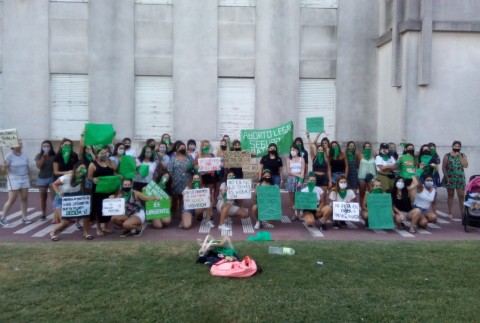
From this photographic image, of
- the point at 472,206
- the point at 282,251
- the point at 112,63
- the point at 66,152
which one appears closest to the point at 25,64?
the point at 112,63

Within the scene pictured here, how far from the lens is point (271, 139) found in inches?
531

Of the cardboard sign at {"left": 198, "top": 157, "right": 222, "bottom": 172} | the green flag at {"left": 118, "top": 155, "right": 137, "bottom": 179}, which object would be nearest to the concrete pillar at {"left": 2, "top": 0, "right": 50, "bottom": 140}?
the green flag at {"left": 118, "top": 155, "right": 137, "bottom": 179}

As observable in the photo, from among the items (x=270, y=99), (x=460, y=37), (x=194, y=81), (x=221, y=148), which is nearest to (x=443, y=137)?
(x=460, y=37)

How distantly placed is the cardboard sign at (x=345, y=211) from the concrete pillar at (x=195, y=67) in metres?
7.36

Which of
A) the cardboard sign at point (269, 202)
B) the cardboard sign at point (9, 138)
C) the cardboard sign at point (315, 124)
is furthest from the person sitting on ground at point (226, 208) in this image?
the cardboard sign at point (9, 138)

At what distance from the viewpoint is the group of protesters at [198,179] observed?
10281mm

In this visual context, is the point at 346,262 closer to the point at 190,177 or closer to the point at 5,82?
the point at 190,177

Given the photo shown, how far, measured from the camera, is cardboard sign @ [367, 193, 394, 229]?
1090 cm

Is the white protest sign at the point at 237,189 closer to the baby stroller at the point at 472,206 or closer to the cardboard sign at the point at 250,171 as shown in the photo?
the cardboard sign at the point at 250,171

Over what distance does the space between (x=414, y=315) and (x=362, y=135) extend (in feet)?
40.1

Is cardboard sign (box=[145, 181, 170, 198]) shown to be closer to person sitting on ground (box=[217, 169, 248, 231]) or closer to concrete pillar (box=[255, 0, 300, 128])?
person sitting on ground (box=[217, 169, 248, 231])

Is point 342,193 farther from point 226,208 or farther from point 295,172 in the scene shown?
point 226,208

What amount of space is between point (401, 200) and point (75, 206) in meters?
6.78

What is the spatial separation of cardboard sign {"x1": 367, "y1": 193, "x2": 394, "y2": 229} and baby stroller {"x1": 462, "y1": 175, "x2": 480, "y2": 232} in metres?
1.61
